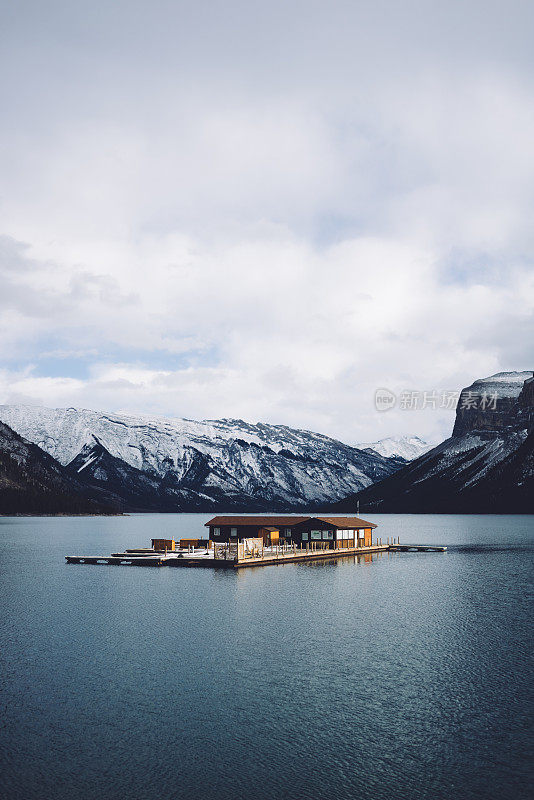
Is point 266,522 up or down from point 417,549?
up

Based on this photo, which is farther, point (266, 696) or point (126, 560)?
point (126, 560)

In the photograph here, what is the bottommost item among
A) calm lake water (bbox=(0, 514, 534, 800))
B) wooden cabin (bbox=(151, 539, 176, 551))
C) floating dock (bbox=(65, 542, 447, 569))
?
calm lake water (bbox=(0, 514, 534, 800))

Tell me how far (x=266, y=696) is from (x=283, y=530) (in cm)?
10784

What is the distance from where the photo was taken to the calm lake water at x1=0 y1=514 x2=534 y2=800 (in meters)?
30.6

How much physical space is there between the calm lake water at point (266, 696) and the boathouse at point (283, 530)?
59617 millimetres

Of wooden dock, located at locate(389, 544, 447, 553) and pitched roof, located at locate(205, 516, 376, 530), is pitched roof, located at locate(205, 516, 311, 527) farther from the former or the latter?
wooden dock, located at locate(389, 544, 447, 553)

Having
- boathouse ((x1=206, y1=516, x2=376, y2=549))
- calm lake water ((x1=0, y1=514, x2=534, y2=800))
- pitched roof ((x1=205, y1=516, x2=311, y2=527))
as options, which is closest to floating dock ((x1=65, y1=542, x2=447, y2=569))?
boathouse ((x1=206, y1=516, x2=376, y2=549))

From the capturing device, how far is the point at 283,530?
149 m

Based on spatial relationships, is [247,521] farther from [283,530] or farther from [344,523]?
[344,523]

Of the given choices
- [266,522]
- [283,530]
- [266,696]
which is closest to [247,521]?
[266,522]

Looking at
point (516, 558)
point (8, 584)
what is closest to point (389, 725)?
point (8, 584)

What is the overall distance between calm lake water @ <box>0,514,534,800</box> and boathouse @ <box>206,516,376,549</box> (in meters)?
59.6

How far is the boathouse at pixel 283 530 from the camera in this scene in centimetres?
14388

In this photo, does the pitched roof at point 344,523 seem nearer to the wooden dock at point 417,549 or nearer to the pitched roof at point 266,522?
the pitched roof at point 266,522
